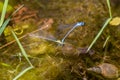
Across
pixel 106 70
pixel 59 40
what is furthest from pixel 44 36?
pixel 106 70

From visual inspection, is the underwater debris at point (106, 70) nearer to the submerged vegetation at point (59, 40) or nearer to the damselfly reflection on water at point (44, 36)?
the submerged vegetation at point (59, 40)

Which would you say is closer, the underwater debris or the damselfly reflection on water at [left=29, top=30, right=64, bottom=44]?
the underwater debris

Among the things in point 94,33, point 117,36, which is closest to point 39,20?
point 94,33

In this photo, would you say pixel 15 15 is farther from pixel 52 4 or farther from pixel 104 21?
pixel 104 21

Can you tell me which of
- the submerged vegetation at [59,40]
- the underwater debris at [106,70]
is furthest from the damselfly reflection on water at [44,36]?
the underwater debris at [106,70]

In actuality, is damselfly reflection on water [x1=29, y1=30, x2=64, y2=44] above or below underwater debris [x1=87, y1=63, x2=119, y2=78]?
above

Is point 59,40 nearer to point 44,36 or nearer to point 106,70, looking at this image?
point 44,36

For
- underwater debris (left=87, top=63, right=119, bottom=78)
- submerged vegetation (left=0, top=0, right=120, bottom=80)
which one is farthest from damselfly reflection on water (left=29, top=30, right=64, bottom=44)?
underwater debris (left=87, top=63, right=119, bottom=78)

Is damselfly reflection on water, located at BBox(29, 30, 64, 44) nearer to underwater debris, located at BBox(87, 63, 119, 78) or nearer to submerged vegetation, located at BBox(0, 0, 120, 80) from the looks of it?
submerged vegetation, located at BBox(0, 0, 120, 80)
